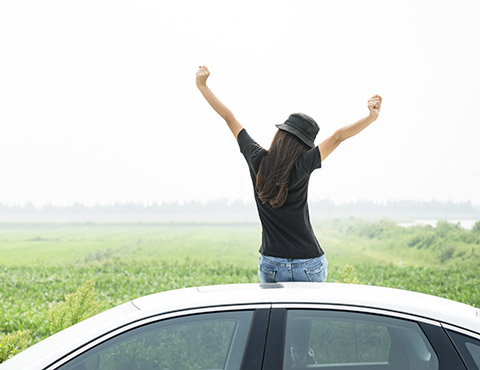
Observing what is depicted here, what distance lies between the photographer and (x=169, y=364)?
2.25m

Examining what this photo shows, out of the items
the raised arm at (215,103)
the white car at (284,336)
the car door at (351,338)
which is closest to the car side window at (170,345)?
the white car at (284,336)

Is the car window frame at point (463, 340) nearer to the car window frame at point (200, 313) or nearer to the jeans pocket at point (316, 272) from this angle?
the car window frame at point (200, 313)

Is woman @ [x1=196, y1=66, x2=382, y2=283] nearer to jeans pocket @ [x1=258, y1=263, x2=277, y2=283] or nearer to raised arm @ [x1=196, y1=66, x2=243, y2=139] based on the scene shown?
jeans pocket @ [x1=258, y1=263, x2=277, y2=283]

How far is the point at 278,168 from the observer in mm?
3287

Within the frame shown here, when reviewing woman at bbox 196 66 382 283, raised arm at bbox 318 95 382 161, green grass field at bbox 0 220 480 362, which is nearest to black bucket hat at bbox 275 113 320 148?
woman at bbox 196 66 382 283

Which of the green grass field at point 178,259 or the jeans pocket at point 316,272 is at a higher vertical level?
the jeans pocket at point 316,272

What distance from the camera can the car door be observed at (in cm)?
219

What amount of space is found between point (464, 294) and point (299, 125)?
8268 millimetres

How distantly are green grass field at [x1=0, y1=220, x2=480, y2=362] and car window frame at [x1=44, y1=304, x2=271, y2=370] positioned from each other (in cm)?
349

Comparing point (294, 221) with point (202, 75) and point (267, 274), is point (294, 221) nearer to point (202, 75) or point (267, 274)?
point (267, 274)

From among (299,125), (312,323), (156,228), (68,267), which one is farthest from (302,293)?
(156,228)

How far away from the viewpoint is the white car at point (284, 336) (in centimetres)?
217

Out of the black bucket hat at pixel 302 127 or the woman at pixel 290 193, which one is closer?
the woman at pixel 290 193

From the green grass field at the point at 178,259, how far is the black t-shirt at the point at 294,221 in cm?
244
